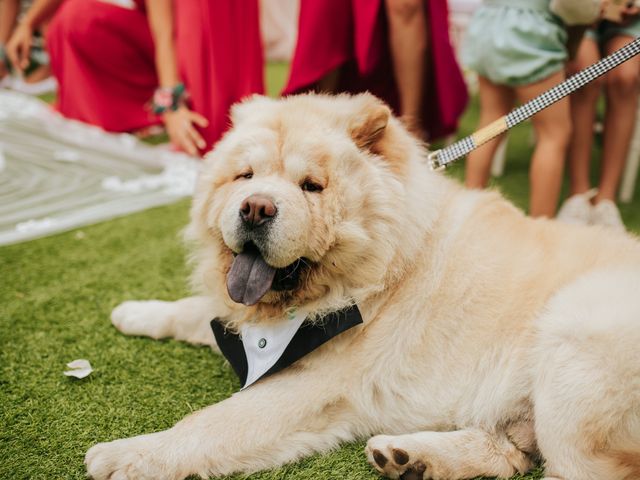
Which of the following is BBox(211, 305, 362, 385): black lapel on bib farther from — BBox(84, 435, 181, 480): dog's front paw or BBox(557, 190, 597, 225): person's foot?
BBox(557, 190, 597, 225): person's foot

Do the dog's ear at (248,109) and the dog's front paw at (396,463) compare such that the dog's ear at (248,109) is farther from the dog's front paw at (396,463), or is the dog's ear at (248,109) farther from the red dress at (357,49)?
the red dress at (357,49)

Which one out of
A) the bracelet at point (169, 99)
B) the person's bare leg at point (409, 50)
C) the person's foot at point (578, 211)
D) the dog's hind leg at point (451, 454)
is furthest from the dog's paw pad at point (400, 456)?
the bracelet at point (169, 99)

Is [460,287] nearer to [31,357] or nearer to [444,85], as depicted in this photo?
[31,357]

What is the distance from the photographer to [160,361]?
6.53 feet

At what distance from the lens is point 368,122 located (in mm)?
1688

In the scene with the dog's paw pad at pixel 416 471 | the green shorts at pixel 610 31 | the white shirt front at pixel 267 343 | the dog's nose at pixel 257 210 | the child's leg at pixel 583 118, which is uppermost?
the green shorts at pixel 610 31

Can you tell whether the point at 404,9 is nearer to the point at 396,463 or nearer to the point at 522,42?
the point at 522,42

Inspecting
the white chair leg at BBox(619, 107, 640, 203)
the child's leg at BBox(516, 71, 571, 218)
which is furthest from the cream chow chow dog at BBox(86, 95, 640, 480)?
the white chair leg at BBox(619, 107, 640, 203)

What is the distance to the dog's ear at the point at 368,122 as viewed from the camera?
1.68 m

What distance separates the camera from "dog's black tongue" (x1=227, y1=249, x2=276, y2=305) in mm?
1581

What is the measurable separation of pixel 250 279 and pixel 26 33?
494 centimetres

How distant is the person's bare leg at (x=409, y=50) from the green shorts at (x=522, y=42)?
0.52m

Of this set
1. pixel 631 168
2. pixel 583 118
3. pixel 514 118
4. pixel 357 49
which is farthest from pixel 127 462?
pixel 631 168

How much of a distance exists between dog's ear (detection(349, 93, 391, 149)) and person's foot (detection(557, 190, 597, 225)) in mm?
1840
